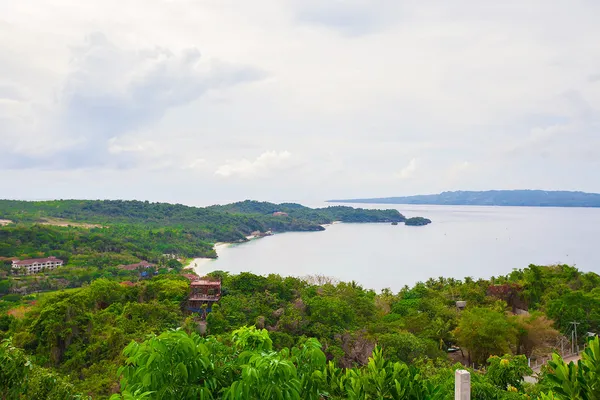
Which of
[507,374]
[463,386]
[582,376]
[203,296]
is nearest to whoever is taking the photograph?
[582,376]

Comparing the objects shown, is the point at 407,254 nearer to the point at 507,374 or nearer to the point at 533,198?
the point at 507,374

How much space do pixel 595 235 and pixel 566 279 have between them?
62368mm

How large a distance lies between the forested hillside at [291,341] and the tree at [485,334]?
0.13 ft

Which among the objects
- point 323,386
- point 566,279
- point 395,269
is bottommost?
point 395,269

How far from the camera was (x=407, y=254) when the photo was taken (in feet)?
168

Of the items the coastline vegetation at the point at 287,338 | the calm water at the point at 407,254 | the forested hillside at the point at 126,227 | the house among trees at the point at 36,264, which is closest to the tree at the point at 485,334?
the coastline vegetation at the point at 287,338

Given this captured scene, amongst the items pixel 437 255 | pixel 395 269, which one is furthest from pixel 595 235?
pixel 395 269

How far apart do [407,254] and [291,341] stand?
4107 cm

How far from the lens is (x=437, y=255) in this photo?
167ft

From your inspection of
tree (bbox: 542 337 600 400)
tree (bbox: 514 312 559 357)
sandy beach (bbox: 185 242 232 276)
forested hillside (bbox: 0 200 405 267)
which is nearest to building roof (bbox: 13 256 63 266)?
forested hillside (bbox: 0 200 405 267)

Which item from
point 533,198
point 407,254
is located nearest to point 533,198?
point 533,198

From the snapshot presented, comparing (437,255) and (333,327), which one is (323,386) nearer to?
(333,327)

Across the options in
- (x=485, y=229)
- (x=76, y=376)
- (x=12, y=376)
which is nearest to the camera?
(x=12, y=376)

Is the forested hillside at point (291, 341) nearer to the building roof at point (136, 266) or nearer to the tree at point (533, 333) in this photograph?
the tree at point (533, 333)
